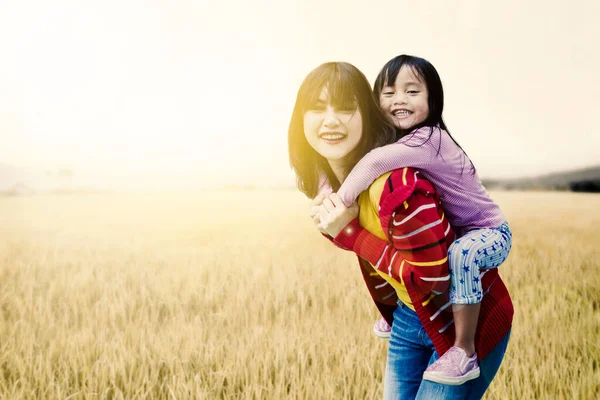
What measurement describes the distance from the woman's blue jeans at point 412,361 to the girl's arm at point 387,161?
42 centimetres

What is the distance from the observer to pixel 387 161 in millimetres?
1161

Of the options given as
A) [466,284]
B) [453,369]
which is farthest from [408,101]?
[453,369]

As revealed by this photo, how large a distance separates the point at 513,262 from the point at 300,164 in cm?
289

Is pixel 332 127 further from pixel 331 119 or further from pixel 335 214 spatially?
pixel 335 214

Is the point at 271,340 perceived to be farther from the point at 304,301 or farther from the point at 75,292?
the point at 75,292

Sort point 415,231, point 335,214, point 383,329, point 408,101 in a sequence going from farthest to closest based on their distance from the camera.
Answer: point 383,329 → point 408,101 → point 335,214 → point 415,231

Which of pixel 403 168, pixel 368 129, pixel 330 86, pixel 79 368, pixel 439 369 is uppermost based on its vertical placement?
pixel 330 86

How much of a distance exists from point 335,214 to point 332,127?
0.25m

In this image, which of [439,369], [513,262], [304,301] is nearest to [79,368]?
[304,301]

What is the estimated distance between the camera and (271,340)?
2.52m

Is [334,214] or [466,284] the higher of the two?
[334,214]

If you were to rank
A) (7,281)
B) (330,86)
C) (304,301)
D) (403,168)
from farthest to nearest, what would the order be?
(7,281), (304,301), (330,86), (403,168)

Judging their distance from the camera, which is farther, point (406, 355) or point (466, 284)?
point (406, 355)

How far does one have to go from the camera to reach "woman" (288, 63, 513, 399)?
111 centimetres
